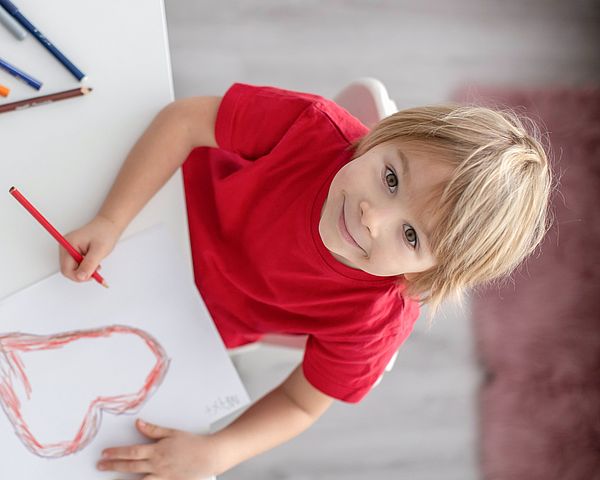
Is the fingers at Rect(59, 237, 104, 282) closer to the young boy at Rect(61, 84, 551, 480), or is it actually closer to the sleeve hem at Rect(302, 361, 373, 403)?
the young boy at Rect(61, 84, 551, 480)

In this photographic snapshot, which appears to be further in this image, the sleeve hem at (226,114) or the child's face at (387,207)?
the sleeve hem at (226,114)

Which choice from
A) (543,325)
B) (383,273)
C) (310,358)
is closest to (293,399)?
(310,358)

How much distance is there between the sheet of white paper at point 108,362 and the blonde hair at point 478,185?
0.78 ft

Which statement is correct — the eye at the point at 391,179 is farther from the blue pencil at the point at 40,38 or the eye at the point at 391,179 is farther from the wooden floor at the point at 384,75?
the wooden floor at the point at 384,75

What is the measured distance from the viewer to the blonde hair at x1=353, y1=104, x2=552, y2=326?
0.55 meters

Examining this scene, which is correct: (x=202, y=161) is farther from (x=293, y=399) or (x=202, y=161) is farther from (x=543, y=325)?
(x=543, y=325)

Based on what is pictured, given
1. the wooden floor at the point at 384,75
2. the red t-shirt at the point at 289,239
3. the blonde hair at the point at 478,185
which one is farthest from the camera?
the wooden floor at the point at 384,75

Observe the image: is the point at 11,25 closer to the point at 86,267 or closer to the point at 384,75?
the point at 86,267

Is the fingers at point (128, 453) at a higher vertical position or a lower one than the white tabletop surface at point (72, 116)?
lower

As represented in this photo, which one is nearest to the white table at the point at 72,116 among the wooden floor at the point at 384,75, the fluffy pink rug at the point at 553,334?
the wooden floor at the point at 384,75

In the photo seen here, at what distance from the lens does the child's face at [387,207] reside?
1.85 ft

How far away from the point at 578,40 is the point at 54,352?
4.13 feet

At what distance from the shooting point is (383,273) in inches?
23.9

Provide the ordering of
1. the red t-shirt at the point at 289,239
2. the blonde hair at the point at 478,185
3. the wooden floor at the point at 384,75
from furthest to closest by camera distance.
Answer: the wooden floor at the point at 384,75 → the red t-shirt at the point at 289,239 → the blonde hair at the point at 478,185
